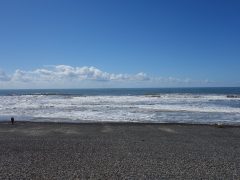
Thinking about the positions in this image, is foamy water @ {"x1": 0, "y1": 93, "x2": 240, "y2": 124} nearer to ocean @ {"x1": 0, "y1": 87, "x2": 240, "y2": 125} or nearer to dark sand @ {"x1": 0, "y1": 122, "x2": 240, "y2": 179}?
ocean @ {"x1": 0, "y1": 87, "x2": 240, "y2": 125}

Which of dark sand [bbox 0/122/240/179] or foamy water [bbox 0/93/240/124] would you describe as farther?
→ foamy water [bbox 0/93/240/124]

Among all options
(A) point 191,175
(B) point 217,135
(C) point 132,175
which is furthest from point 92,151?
(B) point 217,135

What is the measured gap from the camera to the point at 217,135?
17.9 metres

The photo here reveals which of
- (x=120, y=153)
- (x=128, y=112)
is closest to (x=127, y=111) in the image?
(x=128, y=112)

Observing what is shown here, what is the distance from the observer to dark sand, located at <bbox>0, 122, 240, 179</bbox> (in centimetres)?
987

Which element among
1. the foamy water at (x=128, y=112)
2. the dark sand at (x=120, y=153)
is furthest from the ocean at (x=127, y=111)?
the dark sand at (x=120, y=153)

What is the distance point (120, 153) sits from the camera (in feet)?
41.7

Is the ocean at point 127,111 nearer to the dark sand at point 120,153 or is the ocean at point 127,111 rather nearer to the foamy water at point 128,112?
the foamy water at point 128,112

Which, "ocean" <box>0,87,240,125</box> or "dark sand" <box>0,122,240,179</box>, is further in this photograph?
"ocean" <box>0,87,240,125</box>

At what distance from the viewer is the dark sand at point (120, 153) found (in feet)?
32.4

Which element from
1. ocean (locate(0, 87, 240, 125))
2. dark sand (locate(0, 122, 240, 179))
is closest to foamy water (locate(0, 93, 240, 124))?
ocean (locate(0, 87, 240, 125))

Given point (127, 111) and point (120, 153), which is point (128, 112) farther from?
point (120, 153)

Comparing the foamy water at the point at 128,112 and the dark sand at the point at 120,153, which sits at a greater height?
the foamy water at the point at 128,112

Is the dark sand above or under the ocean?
under
